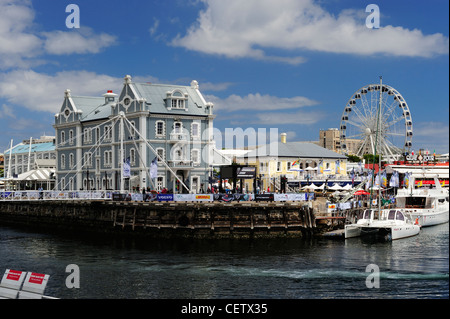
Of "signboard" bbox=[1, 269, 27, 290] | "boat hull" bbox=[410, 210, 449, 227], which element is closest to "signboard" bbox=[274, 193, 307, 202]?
"boat hull" bbox=[410, 210, 449, 227]

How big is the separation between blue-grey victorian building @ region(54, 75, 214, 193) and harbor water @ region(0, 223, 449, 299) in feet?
64.2

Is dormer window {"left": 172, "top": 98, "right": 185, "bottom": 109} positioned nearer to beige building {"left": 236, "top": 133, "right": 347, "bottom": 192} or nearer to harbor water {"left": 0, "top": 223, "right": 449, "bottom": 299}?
beige building {"left": 236, "top": 133, "right": 347, "bottom": 192}

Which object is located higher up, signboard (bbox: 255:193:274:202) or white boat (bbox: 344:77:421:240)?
signboard (bbox: 255:193:274:202)

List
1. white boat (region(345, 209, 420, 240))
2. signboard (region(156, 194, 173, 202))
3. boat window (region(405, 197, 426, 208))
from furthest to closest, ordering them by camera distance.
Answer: boat window (region(405, 197, 426, 208))
signboard (region(156, 194, 173, 202))
white boat (region(345, 209, 420, 240))

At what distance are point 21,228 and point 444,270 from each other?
50.0m

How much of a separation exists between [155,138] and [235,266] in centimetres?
3845

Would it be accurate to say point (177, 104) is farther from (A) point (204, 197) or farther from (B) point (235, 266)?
(B) point (235, 266)

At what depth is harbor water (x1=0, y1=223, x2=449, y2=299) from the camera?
31594mm

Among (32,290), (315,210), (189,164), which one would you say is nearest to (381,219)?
(315,210)

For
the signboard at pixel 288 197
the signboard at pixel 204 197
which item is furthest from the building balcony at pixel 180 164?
the signboard at pixel 288 197

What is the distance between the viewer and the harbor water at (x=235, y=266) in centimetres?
3159

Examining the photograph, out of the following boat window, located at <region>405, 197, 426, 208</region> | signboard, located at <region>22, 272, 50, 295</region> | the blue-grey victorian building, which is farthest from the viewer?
the blue-grey victorian building

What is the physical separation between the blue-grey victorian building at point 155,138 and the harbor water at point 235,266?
19.6m

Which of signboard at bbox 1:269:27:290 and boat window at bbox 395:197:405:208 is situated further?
boat window at bbox 395:197:405:208
